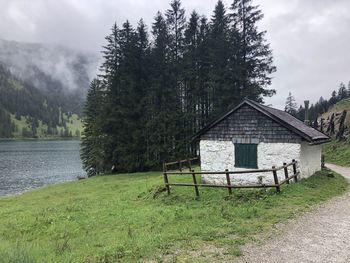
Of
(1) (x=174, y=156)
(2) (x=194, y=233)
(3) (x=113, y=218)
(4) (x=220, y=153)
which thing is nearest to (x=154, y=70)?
(1) (x=174, y=156)

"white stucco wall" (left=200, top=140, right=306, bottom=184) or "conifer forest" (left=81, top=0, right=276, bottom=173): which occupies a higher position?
"conifer forest" (left=81, top=0, right=276, bottom=173)

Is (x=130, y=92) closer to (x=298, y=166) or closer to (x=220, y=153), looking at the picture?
(x=220, y=153)

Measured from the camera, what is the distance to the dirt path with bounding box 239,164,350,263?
891 cm

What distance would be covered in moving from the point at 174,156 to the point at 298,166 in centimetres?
2344

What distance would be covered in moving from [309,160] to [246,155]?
13.5 ft

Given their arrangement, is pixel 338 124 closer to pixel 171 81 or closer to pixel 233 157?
pixel 171 81

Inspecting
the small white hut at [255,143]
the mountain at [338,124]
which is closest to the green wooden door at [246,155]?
the small white hut at [255,143]

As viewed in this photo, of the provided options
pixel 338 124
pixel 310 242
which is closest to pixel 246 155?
pixel 310 242

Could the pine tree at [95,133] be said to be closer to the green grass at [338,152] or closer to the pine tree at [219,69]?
the pine tree at [219,69]

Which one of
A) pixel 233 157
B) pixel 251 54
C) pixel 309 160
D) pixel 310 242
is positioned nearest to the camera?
pixel 310 242

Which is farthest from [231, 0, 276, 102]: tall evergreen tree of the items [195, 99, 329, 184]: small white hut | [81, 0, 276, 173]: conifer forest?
[195, 99, 329, 184]: small white hut

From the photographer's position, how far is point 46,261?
9.74 metres

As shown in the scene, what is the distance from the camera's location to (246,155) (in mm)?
22891

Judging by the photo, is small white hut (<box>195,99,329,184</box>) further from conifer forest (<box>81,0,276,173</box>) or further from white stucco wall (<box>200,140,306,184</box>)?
conifer forest (<box>81,0,276,173</box>)
